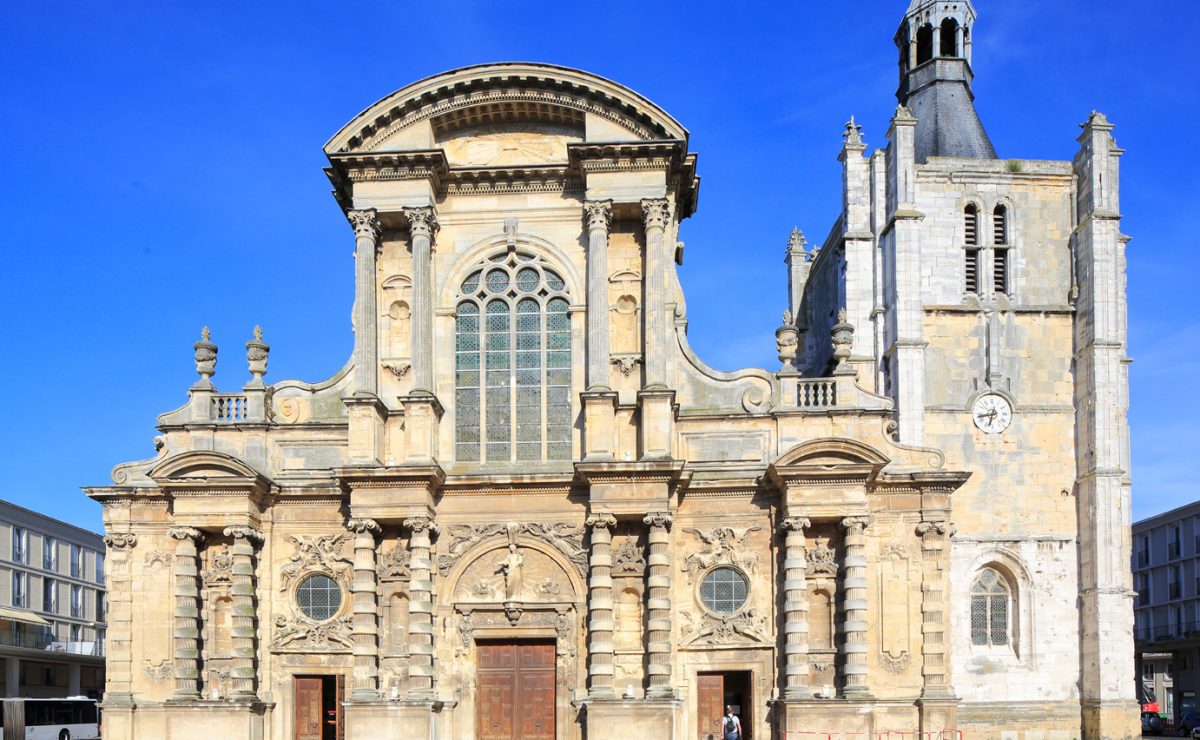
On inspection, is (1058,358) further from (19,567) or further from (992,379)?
(19,567)

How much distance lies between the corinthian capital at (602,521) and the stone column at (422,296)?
3.96m

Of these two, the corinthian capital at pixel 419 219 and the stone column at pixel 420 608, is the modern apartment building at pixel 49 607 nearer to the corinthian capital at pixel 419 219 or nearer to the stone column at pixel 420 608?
the stone column at pixel 420 608

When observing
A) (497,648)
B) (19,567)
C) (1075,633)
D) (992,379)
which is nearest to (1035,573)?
(1075,633)

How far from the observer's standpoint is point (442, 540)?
23.5m

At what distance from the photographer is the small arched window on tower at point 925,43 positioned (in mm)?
39250

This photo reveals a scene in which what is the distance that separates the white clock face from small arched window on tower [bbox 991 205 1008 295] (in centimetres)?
312

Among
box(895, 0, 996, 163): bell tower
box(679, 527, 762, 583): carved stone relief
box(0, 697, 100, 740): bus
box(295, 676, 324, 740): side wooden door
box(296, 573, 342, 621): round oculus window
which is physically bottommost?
box(0, 697, 100, 740): bus

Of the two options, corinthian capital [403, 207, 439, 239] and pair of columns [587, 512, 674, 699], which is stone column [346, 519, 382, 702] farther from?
corinthian capital [403, 207, 439, 239]

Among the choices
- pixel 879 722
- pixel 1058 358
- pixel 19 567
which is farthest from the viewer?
pixel 19 567

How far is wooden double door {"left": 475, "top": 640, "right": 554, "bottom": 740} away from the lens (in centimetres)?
2300

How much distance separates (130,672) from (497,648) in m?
6.88

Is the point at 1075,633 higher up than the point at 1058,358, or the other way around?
the point at 1058,358

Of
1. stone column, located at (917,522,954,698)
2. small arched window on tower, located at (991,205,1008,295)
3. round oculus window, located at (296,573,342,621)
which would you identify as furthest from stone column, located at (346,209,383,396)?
small arched window on tower, located at (991,205,1008,295)

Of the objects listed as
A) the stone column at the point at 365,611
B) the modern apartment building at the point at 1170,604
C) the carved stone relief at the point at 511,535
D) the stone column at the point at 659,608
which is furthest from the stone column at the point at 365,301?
the modern apartment building at the point at 1170,604
